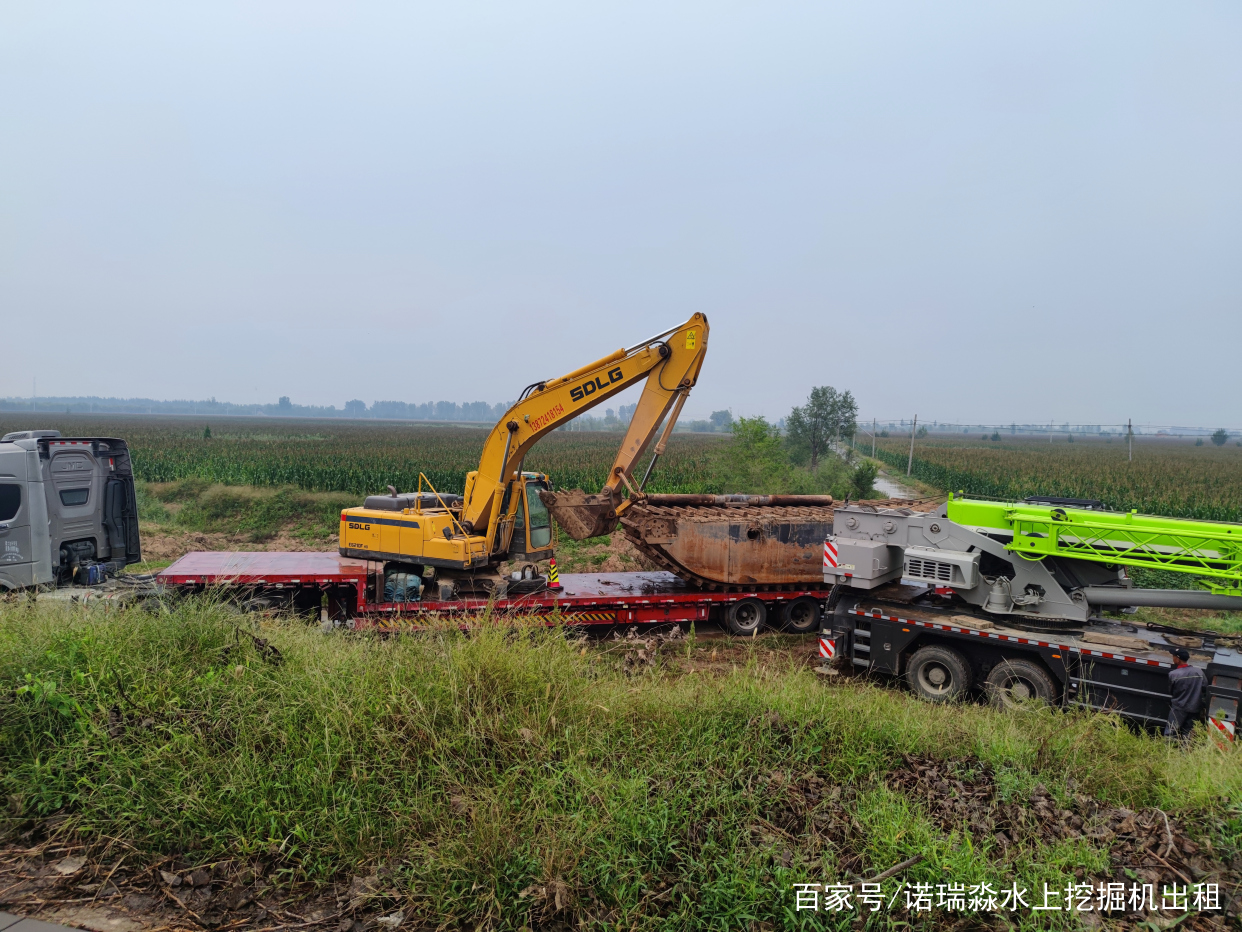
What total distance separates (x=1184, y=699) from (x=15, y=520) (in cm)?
1481

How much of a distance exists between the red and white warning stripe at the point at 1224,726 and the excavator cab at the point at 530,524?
362 inches

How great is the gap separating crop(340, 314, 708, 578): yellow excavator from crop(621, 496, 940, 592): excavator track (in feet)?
2.26

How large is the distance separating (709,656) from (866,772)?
5.92 meters

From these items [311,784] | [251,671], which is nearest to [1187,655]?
[311,784]

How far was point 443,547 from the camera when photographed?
36.1 ft

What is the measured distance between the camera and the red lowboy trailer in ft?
34.6

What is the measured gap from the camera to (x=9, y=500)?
9.85 m

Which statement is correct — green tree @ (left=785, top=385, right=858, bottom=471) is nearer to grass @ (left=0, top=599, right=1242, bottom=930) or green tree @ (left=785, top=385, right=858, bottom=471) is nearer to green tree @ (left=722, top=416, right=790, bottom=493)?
green tree @ (left=722, top=416, right=790, bottom=493)

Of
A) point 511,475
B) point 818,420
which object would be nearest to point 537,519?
point 511,475

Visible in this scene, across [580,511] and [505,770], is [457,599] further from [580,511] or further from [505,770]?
[505,770]

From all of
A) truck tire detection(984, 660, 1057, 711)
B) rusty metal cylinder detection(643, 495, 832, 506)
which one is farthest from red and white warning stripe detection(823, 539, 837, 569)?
rusty metal cylinder detection(643, 495, 832, 506)

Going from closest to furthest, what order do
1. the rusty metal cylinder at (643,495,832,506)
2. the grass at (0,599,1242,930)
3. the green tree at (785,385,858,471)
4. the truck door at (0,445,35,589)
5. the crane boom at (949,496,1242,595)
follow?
the grass at (0,599,1242,930), the crane boom at (949,496,1242,595), the truck door at (0,445,35,589), the rusty metal cylinder at (643,495,832,506), the green tree at (785,385,858,471)

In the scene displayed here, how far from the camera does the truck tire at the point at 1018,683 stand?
8.49 m

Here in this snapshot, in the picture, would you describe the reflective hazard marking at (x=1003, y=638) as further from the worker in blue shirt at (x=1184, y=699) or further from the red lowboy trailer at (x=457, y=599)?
the red lowboy trailer at (x=457, y=599)
